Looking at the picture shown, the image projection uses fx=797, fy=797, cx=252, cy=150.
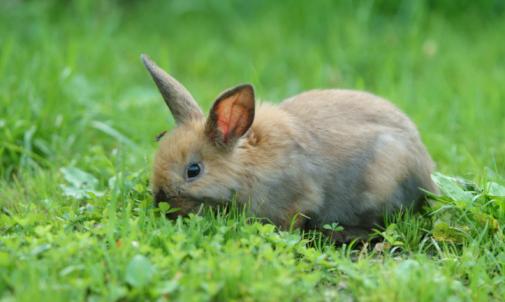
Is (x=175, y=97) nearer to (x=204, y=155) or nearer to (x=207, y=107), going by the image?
(x=204, y=155)

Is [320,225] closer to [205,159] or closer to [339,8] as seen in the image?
[205,159]

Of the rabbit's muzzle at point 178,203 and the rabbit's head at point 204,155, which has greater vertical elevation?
the rabbit's head at point 204,155

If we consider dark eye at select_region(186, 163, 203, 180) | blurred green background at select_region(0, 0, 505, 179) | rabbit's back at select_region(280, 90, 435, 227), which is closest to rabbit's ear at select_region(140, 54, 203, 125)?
dark eye at select_region(186, 163, 203, 180)

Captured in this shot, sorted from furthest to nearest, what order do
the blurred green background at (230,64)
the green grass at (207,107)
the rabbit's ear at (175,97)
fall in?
the blurred green background at (230,64) → the rabbit's ear at (175,97) → the green grass at (207,107)

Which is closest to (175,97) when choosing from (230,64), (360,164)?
(360,164)

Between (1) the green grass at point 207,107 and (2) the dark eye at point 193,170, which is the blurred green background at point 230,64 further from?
(2) the dark eye at point 193,170

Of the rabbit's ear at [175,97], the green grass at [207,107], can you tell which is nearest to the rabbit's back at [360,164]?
the green grass at [207,107]

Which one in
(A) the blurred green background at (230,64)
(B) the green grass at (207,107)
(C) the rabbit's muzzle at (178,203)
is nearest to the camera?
(B) the green grass at (207,107)
